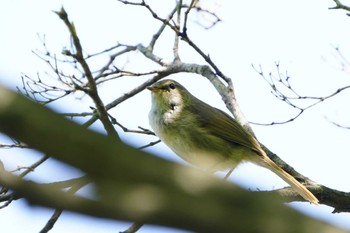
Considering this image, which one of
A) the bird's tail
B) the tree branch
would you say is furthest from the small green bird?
the tree branch

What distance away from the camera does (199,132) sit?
19.9 feet

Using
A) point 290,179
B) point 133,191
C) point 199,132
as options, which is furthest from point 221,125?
point 133,191

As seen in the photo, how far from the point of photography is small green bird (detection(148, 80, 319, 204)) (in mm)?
5824

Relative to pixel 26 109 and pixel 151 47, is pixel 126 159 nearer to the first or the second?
pixel 26 109

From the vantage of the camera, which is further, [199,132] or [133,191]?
[199,132]

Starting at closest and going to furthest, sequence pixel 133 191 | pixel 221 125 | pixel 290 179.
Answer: pixel 133 191 → pixel 290 179 → pixel 221 125

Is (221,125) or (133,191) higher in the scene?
(221,125)

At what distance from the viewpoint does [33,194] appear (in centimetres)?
93

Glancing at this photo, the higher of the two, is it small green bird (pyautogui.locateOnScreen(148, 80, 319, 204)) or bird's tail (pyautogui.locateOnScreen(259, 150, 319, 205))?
small green bird (pyautogui.locateOnScreen(148, 80, 319, 204))

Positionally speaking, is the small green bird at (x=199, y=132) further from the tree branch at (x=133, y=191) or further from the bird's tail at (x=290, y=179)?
the tree branch at (x=133, y=191)

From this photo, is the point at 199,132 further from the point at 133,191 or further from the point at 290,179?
the point at 133,191

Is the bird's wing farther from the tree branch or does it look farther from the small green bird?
the tree branch

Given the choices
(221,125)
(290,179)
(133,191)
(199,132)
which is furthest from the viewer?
(221,125)

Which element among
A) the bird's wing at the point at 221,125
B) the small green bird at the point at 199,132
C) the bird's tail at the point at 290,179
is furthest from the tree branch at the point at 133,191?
the bird's wing at the point at 221,125
